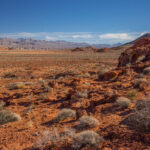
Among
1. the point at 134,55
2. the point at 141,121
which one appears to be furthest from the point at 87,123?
the point at 134,55

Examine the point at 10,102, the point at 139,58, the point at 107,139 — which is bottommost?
the point at 10,102

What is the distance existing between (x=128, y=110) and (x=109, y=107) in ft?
2.47

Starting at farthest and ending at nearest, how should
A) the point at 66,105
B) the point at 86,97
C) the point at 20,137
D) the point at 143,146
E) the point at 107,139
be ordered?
1. the point at 86,97
2. the point at 66,105
3. the point at 20,137
4. the point at 107,139
5. the point at 143,146

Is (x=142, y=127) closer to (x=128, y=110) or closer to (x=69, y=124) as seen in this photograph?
(x=128, y=110)

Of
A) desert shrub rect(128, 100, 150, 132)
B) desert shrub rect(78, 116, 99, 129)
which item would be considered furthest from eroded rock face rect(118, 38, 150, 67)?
desert shrub rect(78, 116, 99, 129)

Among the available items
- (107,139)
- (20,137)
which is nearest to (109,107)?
(107,139)

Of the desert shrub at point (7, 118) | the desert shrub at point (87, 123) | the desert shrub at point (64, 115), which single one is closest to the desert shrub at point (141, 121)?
the desert shrub at point (87, 123)

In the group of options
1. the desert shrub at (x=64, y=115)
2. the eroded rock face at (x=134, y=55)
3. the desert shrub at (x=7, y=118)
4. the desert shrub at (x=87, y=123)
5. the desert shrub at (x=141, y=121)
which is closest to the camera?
the desert shrub at (x=141, y=121)

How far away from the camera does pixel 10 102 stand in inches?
319

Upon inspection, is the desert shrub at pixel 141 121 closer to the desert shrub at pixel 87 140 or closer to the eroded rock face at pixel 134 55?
the desert shrub at pixel 87 140

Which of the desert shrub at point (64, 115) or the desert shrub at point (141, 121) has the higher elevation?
the desert shrub at point (141, 121)

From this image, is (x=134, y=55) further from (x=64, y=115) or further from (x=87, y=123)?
(x=87, y=123)

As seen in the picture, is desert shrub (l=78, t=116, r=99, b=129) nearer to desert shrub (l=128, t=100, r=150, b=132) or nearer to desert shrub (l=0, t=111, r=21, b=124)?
desert shrub (l=128, t=100, r=150, b=132)

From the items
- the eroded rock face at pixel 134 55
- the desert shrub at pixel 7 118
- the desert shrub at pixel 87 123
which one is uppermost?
the eroded rock face at pixel 134 55
